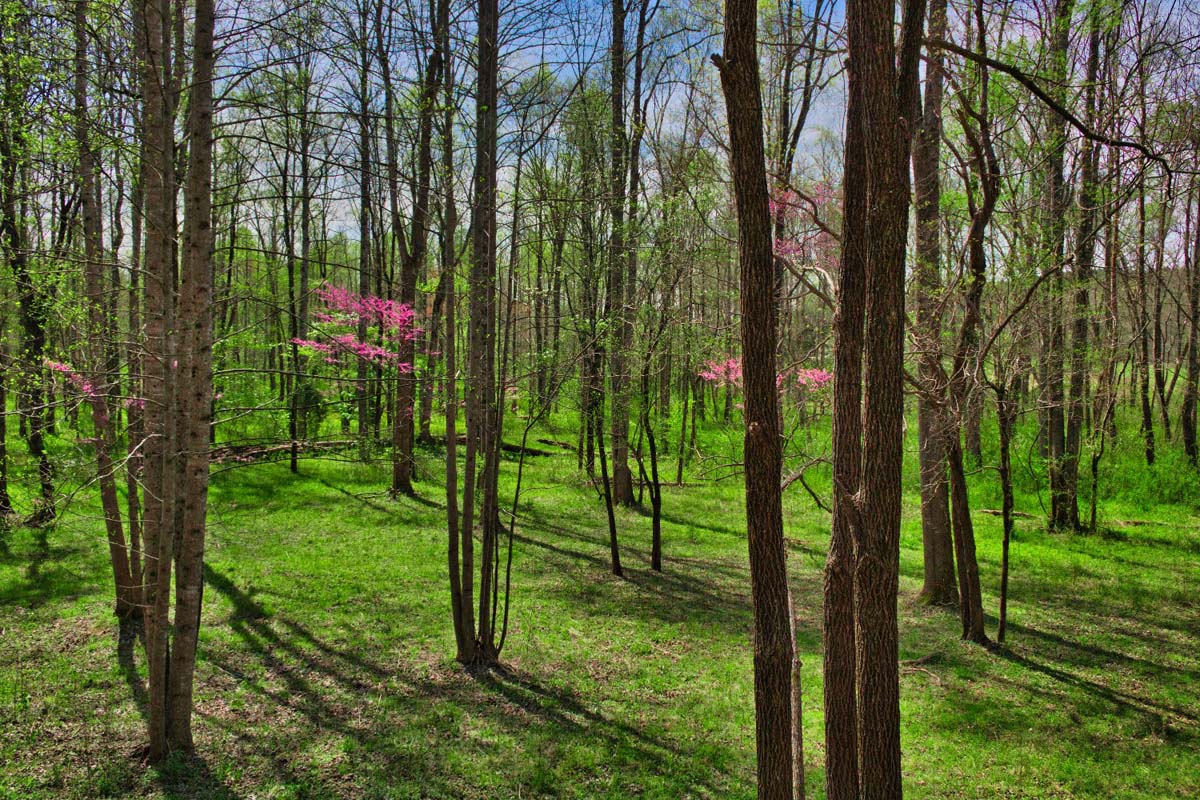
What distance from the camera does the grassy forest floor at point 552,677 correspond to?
4.39 metres

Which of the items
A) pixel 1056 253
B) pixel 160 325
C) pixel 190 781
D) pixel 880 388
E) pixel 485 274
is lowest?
pixel 190 781

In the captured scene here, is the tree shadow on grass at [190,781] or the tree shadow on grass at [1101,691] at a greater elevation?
the tree shadow on grass at [190,781]

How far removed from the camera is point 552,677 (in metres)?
5.95

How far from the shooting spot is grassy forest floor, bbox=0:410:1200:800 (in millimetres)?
4387

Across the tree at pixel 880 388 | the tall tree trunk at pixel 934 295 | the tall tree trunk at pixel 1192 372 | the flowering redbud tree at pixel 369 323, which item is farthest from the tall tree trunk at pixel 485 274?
the tall tree trunk at pixel 1192 372

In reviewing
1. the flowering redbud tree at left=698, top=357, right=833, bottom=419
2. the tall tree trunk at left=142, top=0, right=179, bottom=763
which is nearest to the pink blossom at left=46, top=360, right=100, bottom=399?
the tall tree trunk at left=142, top=0, right=179, bottom=763

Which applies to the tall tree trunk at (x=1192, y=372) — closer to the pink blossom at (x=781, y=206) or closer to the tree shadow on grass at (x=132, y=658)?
the pink blossom at (x=781, y=206)

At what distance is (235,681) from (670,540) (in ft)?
22.2

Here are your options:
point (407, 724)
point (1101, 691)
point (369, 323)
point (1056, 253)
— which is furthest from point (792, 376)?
point (407, 724)

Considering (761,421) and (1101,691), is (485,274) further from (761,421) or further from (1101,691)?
(1101,691)

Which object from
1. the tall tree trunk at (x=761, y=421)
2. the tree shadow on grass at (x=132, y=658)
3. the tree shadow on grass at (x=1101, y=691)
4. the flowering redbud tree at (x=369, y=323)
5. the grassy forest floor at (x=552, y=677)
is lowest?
the tree shadow on grass at (x=1101, y=691)

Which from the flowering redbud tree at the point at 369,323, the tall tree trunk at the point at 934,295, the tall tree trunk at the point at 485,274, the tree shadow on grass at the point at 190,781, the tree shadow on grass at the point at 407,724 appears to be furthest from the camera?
the flowering redbud tree at the point at 369,323

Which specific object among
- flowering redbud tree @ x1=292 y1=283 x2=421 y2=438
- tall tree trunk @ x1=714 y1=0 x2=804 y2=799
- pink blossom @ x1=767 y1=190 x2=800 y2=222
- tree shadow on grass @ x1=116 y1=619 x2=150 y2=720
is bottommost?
tree shadow on grass @ x1=116 y1=619 x2=150 y2=720

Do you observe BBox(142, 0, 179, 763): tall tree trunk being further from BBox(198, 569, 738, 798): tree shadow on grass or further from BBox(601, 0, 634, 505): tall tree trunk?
BBox(601, 0, 634, 505): tall tree trunk
